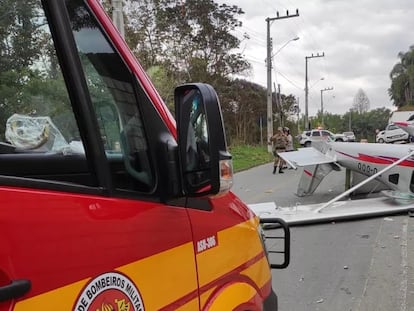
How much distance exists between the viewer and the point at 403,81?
3226 inches

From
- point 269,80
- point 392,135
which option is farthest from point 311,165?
point 392,135

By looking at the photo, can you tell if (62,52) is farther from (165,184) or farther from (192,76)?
(192,76)

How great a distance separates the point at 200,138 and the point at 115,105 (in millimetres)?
353

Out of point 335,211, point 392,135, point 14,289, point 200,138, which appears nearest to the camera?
point 14,289

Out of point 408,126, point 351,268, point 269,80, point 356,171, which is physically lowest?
point 351,268

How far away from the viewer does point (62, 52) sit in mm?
1715

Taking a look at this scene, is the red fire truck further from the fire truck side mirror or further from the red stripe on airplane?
the red stripe on airplane

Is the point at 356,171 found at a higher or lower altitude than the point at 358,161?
lower

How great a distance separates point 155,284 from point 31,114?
73 cm

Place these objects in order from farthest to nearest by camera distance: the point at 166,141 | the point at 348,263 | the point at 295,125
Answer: the point at 295,125 < the point at 348,263 < the point at 166,141

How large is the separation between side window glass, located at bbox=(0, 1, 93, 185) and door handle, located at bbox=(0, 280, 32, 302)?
45 centimetres

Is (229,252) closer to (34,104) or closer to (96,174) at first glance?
(96,174)

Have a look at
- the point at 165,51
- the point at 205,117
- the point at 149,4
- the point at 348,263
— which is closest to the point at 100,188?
the point at 205,117

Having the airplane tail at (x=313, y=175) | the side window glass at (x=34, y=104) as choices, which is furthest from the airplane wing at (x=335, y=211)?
the side window glass at (x=34, y=104)
